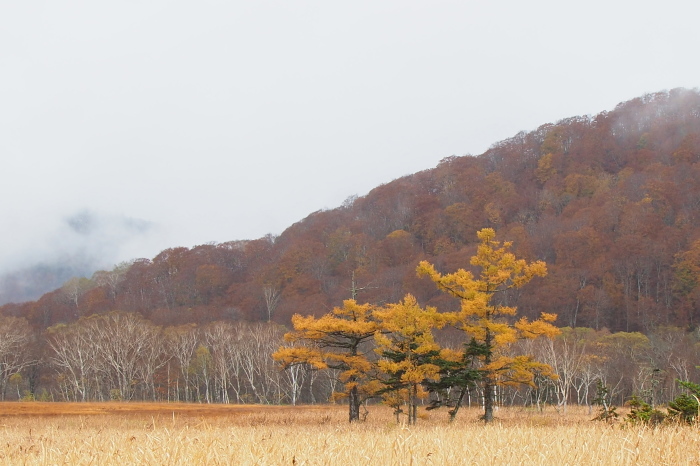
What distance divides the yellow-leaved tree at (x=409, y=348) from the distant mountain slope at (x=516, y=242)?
4234cm

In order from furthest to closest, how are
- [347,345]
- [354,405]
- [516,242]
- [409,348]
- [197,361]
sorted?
[516,242] → [197,361] → [347,345] → [354,405] → [409,348]

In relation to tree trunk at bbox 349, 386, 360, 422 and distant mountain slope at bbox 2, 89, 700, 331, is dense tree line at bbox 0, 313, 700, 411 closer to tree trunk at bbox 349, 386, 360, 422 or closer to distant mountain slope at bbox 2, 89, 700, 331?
distant mountain slope at bbox 2, 89, 700, 331

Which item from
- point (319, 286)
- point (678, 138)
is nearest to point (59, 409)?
point (319, 286)

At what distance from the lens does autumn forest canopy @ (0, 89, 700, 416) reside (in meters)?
62.5

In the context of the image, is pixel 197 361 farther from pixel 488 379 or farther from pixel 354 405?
pixel 488 379

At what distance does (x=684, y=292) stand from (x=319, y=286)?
179 ft

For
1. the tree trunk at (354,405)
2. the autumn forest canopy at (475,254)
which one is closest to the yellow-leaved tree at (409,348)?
the tree trunk at (354,405)

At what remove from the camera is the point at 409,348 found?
23.5 meters

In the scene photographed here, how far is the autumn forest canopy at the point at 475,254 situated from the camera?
205 ft

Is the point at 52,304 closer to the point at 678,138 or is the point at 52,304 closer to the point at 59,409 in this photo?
the point at 59,409

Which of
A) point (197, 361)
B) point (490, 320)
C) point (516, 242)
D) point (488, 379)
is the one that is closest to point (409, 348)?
point (490, 320)

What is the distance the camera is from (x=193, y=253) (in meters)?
118

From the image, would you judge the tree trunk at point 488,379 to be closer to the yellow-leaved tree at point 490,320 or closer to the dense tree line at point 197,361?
the yellow-leaved tree at point 490,320

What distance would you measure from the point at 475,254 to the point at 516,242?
757 centimetres
